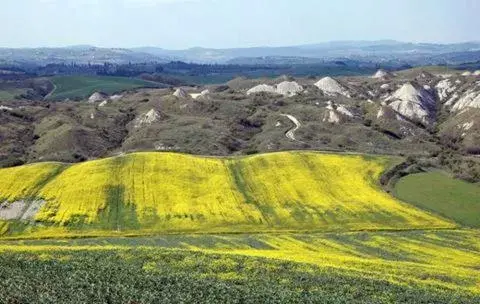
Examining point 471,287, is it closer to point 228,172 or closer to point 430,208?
point 430,208

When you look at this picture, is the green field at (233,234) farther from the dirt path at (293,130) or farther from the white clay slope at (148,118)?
the white clay slope at (148,118)

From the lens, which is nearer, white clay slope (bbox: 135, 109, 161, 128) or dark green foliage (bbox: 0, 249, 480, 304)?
dark green foliage (bbox: 0, 249, 480, 304)

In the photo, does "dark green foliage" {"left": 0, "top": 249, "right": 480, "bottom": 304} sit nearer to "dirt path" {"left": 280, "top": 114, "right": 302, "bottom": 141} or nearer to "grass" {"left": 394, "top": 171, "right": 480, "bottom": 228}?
"grass" {"left": 394, "top": 171, "right": 480, "bottom": 228}

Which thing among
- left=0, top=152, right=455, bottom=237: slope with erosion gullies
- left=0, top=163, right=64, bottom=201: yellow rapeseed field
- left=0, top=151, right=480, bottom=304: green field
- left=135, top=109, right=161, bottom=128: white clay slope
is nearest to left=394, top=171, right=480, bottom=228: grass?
left=0, top=151, right=480, bottom=304: green field

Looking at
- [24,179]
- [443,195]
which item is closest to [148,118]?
[24,179]

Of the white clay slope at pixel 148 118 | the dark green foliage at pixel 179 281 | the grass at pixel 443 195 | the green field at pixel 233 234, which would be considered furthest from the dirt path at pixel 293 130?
the dark green foliage at pixel 179 281

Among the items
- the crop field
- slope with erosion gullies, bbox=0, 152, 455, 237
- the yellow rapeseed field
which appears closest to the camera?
the crop field

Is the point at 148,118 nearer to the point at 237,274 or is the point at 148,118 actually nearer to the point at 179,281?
the point at 237,274
